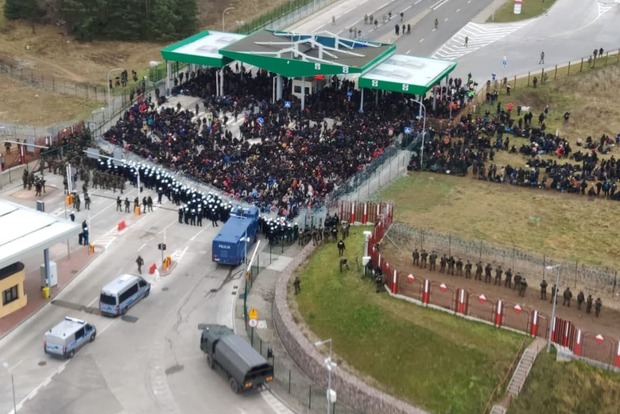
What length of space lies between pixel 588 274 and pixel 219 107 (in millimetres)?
42990

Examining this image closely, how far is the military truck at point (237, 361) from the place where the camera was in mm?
48531

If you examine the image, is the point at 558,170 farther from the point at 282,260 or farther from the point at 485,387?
the point at 485,387

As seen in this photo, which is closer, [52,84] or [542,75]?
[542,75]

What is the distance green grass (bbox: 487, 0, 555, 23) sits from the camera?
127125mm

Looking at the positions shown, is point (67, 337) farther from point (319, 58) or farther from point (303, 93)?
point (319, 58)

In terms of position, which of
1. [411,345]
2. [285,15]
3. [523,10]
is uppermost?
[523,10]

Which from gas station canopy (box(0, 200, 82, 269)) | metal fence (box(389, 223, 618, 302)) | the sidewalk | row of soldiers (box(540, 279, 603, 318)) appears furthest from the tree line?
row of soldiers (box(540, 279, 603, 318))

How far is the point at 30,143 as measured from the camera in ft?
268

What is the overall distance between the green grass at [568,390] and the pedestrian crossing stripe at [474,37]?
225ft

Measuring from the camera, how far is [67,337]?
51.1 metres

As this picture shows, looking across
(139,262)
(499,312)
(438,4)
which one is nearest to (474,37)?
(438,4)

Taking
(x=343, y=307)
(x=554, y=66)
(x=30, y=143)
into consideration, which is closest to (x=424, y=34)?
(x=554, y=66)

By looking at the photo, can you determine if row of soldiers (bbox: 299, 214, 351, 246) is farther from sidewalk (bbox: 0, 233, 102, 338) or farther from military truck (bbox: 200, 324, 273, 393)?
sidewalk (bbox: 0, 233, 102, 338)

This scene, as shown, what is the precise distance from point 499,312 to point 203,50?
179 feet
